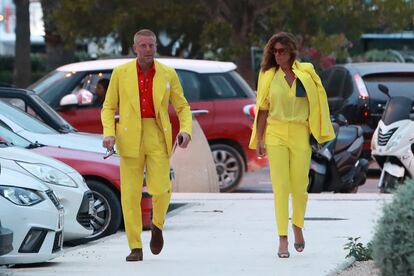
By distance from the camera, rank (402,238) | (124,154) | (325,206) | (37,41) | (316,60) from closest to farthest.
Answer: (402,238), (124,154), (325,206), (316,60), (37,41)

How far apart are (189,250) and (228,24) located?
59.6ft

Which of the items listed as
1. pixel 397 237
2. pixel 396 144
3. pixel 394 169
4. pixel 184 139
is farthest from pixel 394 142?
pixel 397 237

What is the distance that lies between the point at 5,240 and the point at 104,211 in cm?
362

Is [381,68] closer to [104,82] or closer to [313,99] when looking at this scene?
[104,82]

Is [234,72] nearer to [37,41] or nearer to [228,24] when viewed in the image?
[228,24]

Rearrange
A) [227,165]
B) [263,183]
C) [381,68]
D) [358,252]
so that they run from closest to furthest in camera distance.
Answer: [358,252], [227,165], [381,68], [263,183]

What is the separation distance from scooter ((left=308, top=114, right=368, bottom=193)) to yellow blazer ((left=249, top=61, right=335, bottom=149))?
5327 millimetres

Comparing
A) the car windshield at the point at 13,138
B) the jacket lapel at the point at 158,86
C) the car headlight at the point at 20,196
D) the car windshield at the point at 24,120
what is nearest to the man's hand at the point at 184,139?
the jacket lapel at the point at 158,86

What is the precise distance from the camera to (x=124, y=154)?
896 centimetres

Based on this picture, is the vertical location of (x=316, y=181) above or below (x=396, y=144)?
below

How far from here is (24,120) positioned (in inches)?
476

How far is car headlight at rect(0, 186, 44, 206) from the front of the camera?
8141 millimetres

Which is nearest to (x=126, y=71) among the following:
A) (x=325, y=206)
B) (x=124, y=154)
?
(x=124, y=154)

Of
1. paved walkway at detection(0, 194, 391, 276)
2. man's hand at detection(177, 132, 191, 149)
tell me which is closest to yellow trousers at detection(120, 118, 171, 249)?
man's hand at detection(177, 132, 191, 149)
